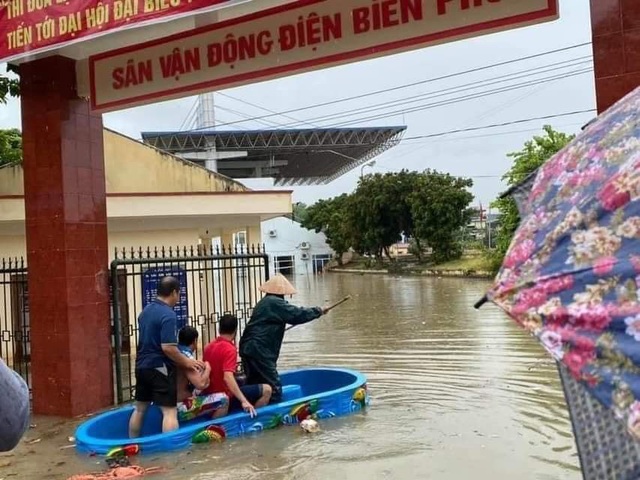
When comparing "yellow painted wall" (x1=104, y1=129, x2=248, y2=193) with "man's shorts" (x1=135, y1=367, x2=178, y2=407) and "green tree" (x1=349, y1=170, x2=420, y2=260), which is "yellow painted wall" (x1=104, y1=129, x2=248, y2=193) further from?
"green tree" (x1=349, y1=170, x2=420, y2=260)

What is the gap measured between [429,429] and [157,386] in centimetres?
252

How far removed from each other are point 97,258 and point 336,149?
5283cm

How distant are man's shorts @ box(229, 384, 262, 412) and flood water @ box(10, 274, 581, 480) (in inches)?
14.5

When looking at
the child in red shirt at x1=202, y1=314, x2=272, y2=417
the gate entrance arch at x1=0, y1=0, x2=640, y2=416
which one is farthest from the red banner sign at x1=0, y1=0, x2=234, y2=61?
the child in red shirt at x1=202, y1=314, x2=272, y2=417

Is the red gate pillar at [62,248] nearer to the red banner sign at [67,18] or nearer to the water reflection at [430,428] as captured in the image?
the red banner sign at [67,18]

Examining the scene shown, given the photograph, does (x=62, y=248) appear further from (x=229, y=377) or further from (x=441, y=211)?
(x=441, y=211)

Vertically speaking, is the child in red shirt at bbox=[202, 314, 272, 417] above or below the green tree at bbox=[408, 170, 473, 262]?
below

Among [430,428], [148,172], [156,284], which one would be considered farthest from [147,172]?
[430,428]

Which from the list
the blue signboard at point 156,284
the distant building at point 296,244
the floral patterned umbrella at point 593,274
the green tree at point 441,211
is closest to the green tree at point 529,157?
the green tree at point 441,211

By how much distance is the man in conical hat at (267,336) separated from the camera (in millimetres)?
6730

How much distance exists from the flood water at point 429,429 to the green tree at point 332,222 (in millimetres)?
41215

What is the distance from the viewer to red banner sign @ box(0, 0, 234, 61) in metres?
5.88

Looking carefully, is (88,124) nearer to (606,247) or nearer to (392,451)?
(392,451)

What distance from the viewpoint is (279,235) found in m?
69.1
